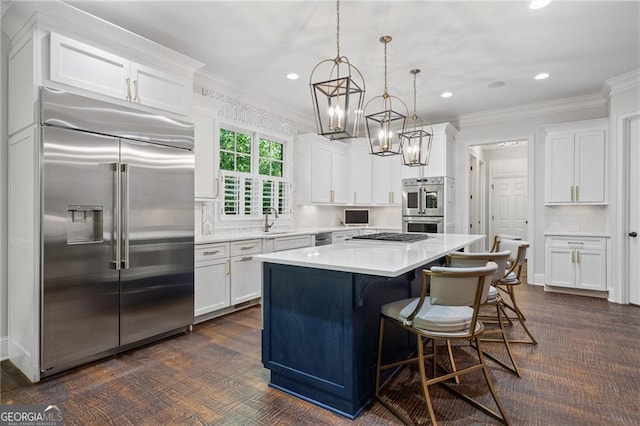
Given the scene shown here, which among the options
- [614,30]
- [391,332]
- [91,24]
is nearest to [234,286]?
[391,332]

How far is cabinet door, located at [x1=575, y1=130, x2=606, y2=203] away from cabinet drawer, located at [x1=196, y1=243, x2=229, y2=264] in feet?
15.9

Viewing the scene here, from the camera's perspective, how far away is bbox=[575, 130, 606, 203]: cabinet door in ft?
15.6

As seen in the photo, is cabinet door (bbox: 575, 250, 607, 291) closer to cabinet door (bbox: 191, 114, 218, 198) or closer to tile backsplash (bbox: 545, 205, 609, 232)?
tile backsplash (bbox: 545, 205, 609, 232)

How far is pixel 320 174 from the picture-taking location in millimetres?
5930

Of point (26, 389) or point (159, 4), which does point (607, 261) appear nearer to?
point (159, 4)

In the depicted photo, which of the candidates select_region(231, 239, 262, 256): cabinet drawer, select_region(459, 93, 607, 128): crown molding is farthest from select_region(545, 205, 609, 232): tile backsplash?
select_region(231, 239, 262, 256): cabinet drawer

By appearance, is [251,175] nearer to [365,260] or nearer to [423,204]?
[423,204]

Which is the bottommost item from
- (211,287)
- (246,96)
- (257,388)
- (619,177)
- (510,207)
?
(257,388)

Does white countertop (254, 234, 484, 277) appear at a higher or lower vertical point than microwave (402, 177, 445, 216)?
lower

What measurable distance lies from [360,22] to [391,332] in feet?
8.47

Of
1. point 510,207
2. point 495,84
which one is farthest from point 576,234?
point 510,207

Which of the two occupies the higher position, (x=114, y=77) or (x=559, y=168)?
(x=114, y=77)

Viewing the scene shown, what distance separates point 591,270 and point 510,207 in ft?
11.7

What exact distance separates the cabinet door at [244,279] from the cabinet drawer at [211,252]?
0.16 metres
